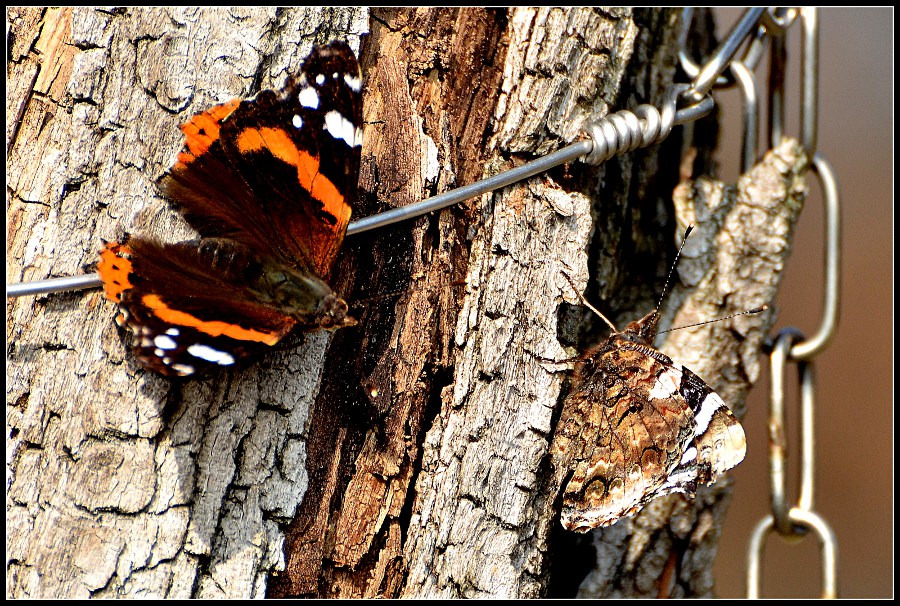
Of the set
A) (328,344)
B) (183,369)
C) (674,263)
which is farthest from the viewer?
(674,263)

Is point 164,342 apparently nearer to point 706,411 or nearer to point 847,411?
point 706,411

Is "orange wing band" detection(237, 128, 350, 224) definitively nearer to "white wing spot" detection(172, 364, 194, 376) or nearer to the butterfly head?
the butterfly head

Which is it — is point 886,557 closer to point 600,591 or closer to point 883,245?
point 883,245

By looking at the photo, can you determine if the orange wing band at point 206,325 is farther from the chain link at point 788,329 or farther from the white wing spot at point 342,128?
the chain link at point 788,329

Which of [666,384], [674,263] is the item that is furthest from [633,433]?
[674,263]

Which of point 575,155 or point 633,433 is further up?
point 575,155

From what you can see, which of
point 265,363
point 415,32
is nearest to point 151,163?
point 265,363

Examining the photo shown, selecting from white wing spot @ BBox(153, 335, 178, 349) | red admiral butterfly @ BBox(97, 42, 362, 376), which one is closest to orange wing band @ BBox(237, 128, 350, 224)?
red admiral butterfly @ BBox(97, 42, 362, 376)
